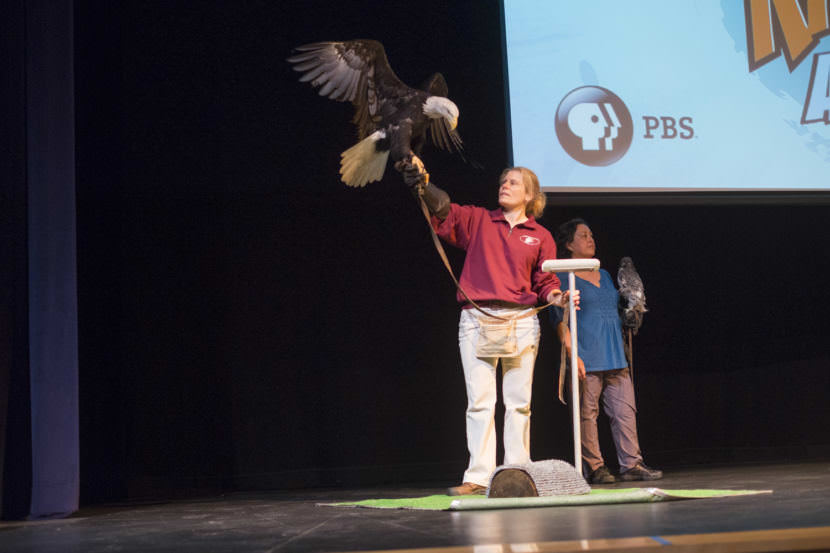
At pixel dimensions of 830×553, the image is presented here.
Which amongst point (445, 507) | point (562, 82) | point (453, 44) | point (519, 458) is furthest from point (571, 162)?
point (445, 507)

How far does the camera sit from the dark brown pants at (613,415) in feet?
13.1

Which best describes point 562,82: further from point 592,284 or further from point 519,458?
point 519,458

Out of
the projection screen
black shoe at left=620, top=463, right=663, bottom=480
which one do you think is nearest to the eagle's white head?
the projection screen

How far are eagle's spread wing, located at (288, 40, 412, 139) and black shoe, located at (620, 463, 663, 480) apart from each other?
1923mm

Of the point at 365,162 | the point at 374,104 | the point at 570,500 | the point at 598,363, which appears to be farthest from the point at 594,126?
the point at 570,500

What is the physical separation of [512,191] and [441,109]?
454mm

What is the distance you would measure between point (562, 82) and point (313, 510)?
246 cm

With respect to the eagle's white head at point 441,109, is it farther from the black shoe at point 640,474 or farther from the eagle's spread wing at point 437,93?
the black shoe at point 640,474

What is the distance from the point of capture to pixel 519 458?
3199 millimetres

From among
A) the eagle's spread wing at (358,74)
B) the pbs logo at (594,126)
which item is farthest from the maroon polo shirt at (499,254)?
the pbs logo at (594,126)

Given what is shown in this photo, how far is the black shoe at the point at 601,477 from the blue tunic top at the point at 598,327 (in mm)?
461

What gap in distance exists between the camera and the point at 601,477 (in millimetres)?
3832

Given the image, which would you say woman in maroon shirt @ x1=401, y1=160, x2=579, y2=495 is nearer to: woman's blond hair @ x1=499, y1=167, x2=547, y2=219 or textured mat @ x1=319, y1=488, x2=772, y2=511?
woman's blond hair @ x1=499, y1=167, x2=547, y2=219

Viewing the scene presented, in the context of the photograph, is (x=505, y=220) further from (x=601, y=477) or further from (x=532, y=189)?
(x=601, y=477)
